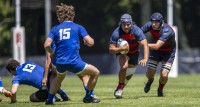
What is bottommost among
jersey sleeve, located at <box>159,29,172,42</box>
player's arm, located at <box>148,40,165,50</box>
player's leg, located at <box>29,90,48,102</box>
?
player's leg, located at <box>29,90,48,102</box>

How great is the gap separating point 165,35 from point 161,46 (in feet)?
1.47

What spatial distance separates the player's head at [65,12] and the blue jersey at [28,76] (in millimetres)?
1882

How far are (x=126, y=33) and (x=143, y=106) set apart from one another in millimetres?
2731

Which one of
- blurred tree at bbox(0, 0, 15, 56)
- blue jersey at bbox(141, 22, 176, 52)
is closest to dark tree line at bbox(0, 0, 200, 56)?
blurred tree at bbox(0, 0, 15, 56)

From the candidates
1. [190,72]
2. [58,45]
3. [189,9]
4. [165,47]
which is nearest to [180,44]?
[189,9]

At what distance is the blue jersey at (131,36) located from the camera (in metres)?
16.5

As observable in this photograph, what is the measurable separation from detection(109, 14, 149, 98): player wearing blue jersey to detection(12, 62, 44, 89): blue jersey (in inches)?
69.1

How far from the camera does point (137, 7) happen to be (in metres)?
48.2

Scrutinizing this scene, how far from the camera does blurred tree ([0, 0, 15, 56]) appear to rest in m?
50.6

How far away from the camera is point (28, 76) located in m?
16.0

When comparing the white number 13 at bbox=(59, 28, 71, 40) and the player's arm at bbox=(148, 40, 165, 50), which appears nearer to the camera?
the white number 13 at bbox=(59, 28, 71, 40)

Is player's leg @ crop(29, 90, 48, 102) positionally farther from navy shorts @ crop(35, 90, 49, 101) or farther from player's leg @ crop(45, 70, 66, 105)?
player's leg @ crop(45, 70, 66, 105)

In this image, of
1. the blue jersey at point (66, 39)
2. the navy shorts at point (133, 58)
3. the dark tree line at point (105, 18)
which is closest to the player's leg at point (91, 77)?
the blue jersey at point (66, 39)

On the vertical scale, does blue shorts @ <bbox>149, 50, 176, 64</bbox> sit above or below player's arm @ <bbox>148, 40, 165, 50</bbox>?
below
